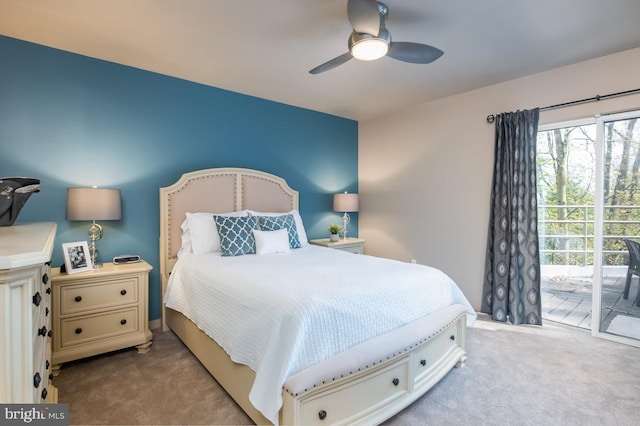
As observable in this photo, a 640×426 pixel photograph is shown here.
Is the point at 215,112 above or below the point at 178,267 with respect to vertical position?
above

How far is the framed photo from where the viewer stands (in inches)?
96.4

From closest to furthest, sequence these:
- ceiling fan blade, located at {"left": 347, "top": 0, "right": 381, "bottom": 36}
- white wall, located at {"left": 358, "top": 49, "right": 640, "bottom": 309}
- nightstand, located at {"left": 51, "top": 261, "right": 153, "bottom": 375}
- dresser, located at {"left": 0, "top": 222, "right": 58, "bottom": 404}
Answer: dresser, located at {"left": 0, "top": 222, "right": 58, "bottom": 404}
ceiling fan blade, located at {"left": 347, "top": 0, "right": 381, "bottom": 36}
nightstand, located at {"left": 51, "top": 261, "right": 153, "bottom": 375}
white wall, located at {"left": 358, "top": 49, "right": 640, "bottom": 309}

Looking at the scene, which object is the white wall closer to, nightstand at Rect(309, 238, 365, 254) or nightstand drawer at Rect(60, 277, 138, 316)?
nightstand at Rect(309, 238, 365, 254)

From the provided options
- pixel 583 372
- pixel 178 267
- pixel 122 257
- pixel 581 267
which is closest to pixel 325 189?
pixel 178 267

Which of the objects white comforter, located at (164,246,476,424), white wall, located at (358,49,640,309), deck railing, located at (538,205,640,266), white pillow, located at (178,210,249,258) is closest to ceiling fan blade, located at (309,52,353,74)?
white comforter, located at (164,246,476,424)

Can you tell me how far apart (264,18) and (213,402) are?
102 inches

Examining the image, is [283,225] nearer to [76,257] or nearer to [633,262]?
[76,257]

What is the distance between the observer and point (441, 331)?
2.11 m

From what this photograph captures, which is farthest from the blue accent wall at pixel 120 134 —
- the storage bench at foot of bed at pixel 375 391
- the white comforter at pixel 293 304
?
the storage bench at foot of bed at pixel 375 391

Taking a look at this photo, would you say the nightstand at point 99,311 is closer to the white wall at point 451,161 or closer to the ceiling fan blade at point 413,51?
the ceiling fan blade at point 413,51

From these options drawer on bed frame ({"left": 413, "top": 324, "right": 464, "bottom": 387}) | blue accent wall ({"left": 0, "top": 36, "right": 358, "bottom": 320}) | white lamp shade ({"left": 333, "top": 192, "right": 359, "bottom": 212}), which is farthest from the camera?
white lamp shade ({"left": 333, "top": 192, "right": 359, "bottom": 212})

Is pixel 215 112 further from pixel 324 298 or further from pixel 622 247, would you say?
pixel 622 247

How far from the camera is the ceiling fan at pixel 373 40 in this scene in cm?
179

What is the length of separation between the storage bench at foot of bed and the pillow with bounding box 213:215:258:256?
1682mm
